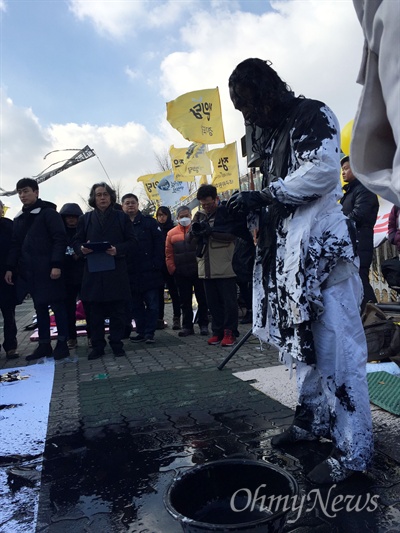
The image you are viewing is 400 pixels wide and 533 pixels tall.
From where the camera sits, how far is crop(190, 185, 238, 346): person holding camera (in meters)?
5.80

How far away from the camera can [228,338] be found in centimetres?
584

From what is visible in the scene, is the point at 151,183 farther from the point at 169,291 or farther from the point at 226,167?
the point at 169,291

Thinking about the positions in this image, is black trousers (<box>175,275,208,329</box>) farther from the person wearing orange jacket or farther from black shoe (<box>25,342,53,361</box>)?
black shoe (<box>25,342,53,361</box>)

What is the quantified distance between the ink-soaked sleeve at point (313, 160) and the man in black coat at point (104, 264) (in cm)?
359

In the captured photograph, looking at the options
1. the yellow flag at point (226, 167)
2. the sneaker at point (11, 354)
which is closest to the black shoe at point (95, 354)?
the sneaker at point (11, 354)

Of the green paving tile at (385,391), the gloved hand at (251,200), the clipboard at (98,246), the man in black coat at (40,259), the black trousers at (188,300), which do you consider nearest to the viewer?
the gloved hand at (251,200)

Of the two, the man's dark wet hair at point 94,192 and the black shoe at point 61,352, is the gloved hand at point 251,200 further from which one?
the black shoe at point 61,352

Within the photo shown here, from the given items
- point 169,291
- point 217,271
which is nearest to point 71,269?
point 217,271

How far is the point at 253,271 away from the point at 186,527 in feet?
4.94

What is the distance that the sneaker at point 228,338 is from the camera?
579 cm

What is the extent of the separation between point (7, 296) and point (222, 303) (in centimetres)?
280

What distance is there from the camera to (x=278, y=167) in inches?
94.4

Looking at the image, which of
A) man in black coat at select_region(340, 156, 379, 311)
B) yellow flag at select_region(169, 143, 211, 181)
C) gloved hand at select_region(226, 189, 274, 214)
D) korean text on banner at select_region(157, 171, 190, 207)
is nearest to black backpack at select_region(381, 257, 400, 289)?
man in black coat at select_region(340, 156, 379, 311)

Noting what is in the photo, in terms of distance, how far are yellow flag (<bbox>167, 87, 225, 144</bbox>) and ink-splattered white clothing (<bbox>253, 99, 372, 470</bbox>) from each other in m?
8.72
